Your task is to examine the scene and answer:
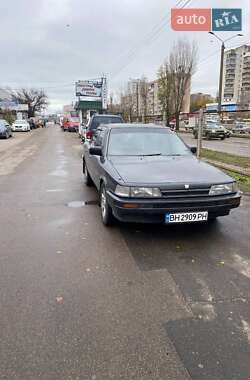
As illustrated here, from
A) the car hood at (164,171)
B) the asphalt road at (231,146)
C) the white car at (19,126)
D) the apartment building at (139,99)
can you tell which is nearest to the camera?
the car hood at (164,171)

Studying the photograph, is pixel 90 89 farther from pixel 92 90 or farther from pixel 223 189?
pixel 223 189

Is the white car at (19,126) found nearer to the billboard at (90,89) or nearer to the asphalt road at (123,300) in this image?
the billboard at (90,89)

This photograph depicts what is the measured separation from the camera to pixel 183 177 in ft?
14.0

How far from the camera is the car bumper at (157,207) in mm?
4039

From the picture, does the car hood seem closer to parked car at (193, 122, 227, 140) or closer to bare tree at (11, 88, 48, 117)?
parked car at (193, 122, 227, 140)

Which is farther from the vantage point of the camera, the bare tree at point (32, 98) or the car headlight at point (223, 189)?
the bare tree at point (32, 98)

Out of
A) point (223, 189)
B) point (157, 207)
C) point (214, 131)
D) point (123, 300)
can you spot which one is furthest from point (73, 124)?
point (123, 300)

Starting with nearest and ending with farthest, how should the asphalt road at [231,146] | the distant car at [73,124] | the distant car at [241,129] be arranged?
1. the asphalt road at [231,146]
2. the distant car at [241,129]
3. the distant car at [73,124]

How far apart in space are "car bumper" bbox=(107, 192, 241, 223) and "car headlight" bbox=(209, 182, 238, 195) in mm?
72

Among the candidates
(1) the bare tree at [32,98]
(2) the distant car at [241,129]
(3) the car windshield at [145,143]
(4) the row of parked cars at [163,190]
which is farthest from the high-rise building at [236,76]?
(4) the row of parked cars at [163,190]

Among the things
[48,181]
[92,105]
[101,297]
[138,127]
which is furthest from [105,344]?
[92,105]

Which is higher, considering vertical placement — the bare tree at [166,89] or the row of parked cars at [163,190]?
the bare tree at [166,89]

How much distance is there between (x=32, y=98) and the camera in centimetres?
10244

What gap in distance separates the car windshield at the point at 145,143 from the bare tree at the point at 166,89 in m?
34.0
